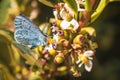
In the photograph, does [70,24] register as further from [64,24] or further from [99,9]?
[99,9]

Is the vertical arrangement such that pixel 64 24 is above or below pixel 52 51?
above

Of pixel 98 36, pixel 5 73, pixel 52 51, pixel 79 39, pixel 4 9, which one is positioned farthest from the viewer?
pixel 98 36

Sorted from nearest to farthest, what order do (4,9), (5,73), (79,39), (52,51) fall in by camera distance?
1. (79,39)
2. (52,51)
3. (5,73)
4. (4,9)

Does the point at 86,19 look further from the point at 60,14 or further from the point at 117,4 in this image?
the point at 117,4

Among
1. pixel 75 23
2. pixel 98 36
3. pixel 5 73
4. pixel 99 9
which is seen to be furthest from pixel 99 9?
pixel 98 36

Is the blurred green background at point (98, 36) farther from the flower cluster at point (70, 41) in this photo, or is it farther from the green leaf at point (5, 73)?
the flower cluster at point (70, 41)

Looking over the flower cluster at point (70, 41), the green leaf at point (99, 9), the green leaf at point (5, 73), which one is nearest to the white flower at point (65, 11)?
the flower cluster at point (70, 41)

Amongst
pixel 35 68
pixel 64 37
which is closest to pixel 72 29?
pixel 64 37
